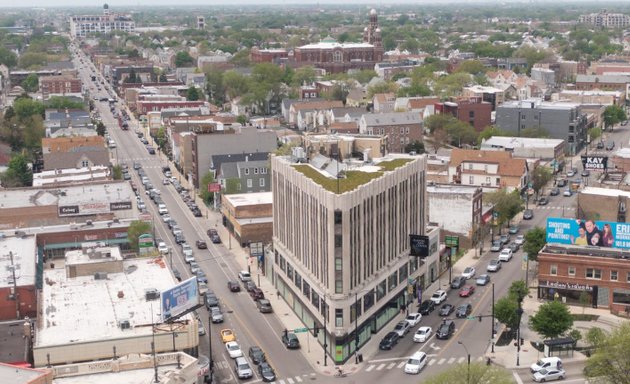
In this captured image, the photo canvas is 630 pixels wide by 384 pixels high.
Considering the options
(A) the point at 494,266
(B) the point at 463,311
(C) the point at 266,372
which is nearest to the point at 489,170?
(A) the point at 494,266

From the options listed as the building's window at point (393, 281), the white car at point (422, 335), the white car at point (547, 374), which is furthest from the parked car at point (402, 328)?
the white car at point (547, 374)

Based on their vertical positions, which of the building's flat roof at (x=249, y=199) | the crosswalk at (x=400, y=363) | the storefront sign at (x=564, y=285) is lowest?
the crosswalk at (x=400, y=363)

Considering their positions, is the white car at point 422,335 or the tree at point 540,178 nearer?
the white car at point 422,335

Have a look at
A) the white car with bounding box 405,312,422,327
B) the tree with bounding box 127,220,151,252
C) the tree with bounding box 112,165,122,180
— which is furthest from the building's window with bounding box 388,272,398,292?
the tree with bounding box 112,165,122,180

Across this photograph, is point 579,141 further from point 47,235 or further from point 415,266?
point 47,235

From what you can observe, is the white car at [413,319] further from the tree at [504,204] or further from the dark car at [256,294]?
the tree at [504,204]
